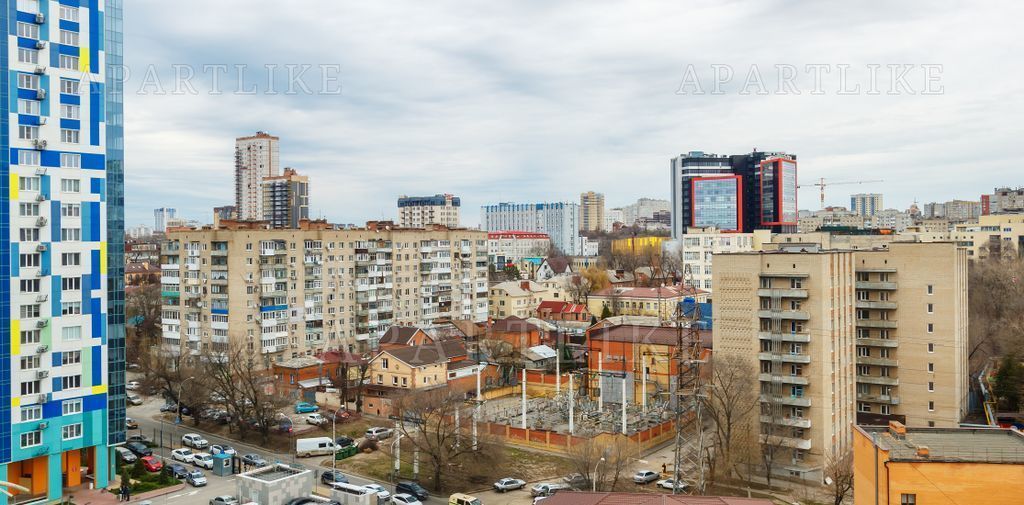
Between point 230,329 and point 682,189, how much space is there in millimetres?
68392

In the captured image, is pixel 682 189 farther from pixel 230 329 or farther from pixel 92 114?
pixel 92 114

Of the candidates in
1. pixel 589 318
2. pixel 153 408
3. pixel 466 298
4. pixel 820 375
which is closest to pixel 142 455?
pixel 153 408

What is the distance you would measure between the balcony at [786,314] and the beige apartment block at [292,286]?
26124mm

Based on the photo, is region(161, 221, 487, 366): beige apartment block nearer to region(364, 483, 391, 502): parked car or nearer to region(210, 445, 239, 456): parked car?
region(210, 445, 239, 456): parked car

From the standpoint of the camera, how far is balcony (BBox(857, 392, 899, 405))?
31.7 m

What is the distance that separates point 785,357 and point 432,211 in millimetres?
93616

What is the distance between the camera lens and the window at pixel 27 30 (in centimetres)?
2480

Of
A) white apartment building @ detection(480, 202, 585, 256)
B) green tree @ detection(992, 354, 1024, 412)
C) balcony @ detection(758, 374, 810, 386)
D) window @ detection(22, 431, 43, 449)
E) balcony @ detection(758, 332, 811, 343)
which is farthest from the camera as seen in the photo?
white apartment building @ detection(480, 202, 585, 256)

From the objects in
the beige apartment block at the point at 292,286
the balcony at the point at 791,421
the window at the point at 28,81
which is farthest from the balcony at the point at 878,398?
the window at the point at 28,81

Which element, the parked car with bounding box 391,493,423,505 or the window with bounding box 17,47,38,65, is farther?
the window with bounding box 17,47,38,65

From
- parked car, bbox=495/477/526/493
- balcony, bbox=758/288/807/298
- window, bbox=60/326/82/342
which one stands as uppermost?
balcony, bbox=758/288/807/298

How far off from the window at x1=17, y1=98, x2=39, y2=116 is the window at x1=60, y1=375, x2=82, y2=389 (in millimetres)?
8694

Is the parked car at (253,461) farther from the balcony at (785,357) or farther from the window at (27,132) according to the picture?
the balcony at (785,357)

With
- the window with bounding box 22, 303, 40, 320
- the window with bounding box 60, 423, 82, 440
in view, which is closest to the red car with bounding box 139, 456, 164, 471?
the window with bounding box 60, 423, 82, 440
